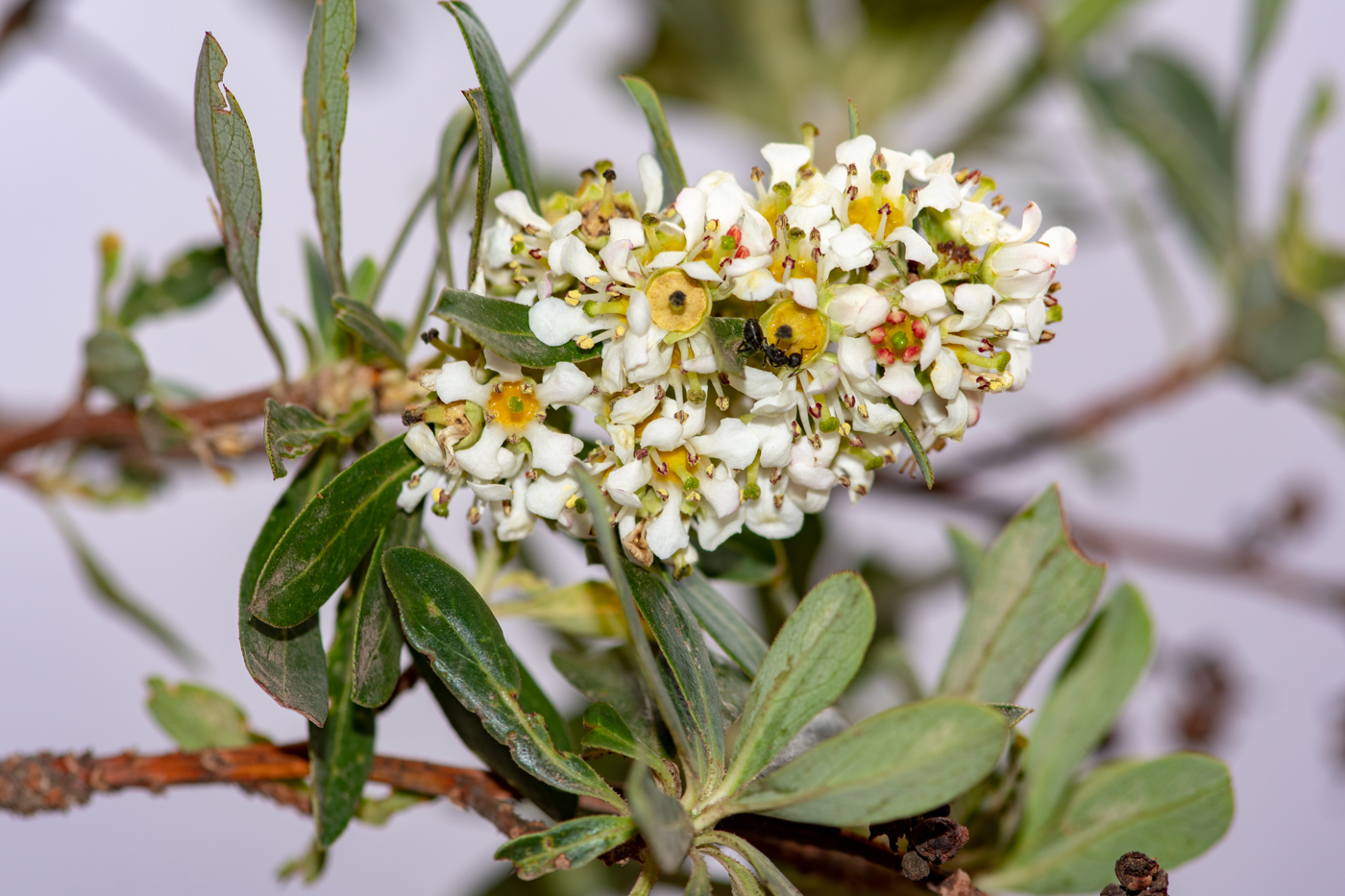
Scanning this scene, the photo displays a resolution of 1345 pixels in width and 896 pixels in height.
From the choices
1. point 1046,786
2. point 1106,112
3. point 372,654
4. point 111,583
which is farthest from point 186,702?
point 1106,112

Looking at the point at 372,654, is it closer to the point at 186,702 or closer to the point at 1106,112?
the point at 186,702

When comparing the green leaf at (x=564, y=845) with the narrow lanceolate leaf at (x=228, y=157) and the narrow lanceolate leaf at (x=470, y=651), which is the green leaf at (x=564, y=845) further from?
the narrow lanceolate leaf at (x=228, y=157)

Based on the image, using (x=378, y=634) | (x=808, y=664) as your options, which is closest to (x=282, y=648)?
(x=378, y=634)

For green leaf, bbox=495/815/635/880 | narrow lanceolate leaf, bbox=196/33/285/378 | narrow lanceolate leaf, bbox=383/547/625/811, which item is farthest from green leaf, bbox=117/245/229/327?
green leaf, bbox=495/815/635/880

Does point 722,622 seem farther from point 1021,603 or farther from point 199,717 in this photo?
point 199,717

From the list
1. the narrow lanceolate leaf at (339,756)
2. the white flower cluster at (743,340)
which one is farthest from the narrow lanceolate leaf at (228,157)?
Answer: the narrow lanceolate leaf at (339,756)

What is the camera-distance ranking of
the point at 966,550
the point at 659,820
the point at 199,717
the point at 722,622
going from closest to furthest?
the point at 659,820 < the point at 722,622 < the point at 199,717 < the point at 966,550
